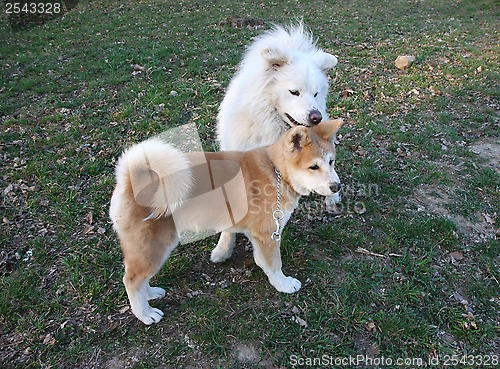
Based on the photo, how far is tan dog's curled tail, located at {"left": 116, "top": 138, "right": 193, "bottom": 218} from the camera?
223 centimetres

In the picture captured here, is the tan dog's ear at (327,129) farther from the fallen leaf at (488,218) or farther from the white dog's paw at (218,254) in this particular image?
the fallen leaf at (488,218)

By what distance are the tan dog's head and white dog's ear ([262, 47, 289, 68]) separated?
118 centimetres

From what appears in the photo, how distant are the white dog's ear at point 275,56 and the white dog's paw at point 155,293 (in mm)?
2411

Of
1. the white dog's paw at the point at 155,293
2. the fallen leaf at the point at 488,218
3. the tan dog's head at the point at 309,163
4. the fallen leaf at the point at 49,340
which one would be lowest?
the fallen leaf at the point at 49,340

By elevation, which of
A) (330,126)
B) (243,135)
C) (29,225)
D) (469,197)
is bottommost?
(29,225)

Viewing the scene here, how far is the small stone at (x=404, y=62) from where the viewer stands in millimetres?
7246

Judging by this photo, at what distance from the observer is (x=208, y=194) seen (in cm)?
255

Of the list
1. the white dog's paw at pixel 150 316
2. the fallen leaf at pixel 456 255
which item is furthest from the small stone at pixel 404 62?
the white dog's paw at pixel 150 316

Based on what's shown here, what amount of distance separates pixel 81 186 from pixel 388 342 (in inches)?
142

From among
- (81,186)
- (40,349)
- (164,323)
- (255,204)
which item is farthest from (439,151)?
(40,349)

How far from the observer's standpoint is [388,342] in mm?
2650

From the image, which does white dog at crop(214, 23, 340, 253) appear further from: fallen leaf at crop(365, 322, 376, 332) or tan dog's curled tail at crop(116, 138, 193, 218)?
fallen leaf at crop(365, 322, 376, 332)

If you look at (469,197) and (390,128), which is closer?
(469,197)

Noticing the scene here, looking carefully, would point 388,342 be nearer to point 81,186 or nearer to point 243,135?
point 243,135
